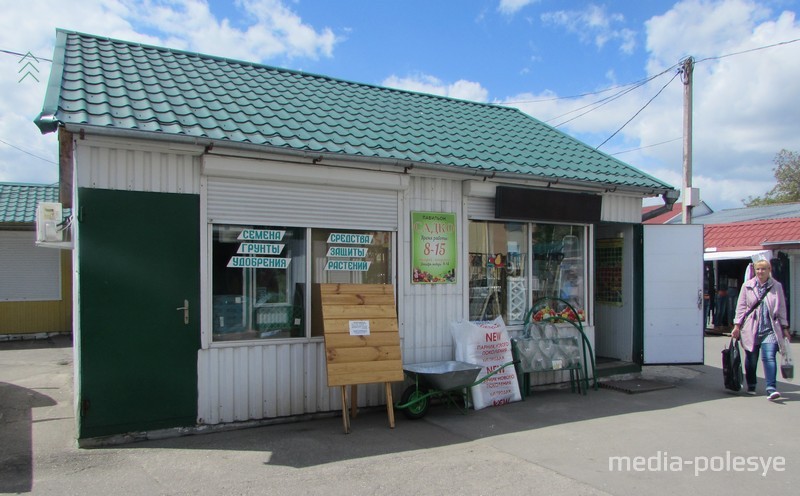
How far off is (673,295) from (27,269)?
14443 mm

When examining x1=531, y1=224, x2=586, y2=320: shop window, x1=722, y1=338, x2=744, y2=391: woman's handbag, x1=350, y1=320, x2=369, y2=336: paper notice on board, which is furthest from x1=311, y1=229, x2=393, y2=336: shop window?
x1=722, y1=338, x2=744, y2=391: woman's handbag

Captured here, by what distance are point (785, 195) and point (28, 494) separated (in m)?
44.9

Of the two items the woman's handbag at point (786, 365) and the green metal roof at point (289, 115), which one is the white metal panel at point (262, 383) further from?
the woman's handbag at point (786, 365)

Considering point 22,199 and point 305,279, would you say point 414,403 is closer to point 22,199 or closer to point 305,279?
point 305,279

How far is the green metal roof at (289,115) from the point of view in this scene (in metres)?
5.92

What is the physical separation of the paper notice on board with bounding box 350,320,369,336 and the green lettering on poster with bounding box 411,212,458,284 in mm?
1165

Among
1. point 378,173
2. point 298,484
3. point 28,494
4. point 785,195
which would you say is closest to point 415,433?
point 298,484

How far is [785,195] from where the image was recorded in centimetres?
3828

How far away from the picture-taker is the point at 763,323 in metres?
7.76

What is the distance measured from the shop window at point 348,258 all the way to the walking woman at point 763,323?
5.04 meters

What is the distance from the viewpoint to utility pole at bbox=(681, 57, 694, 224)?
15023mm

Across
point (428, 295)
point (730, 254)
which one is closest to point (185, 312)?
point (428, 295)

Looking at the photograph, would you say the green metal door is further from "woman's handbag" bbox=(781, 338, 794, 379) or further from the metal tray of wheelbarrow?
"woman's handbag" bbox=(781, 338, 794, 379)

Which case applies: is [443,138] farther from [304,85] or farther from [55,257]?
[55,257]
